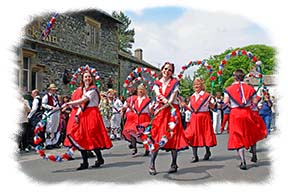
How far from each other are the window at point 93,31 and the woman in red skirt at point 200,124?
13.9 metres

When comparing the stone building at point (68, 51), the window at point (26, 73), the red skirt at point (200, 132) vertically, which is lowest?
the red skirt at point (200, 132)

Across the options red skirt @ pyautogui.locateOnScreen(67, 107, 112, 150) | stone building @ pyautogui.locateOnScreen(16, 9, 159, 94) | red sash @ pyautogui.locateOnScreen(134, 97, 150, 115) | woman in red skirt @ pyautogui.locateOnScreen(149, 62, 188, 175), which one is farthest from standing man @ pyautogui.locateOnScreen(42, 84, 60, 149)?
woman in red skirt @ pyautogui.locateOnScreen(149, 62, 188, 175)

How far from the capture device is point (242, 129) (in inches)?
280

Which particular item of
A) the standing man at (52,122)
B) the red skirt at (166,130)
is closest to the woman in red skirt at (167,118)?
the red skirt at (166,130)

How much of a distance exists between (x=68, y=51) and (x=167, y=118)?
13394mm

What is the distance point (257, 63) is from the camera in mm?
8656

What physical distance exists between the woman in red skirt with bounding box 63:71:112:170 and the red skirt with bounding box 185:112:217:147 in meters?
1.93

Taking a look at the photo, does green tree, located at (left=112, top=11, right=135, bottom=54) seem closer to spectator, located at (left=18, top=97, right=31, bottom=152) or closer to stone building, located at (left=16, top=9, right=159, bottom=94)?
stone building, located at (left=16, top=9, right=159, bottom=94)

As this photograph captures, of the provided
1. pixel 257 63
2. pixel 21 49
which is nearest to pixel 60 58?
pixel 21 49

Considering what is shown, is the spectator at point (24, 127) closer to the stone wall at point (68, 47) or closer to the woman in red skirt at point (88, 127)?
the woman in red skirt at point (88, 127)

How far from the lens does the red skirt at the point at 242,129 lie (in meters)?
7.07

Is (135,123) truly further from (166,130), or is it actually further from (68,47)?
(68,47)

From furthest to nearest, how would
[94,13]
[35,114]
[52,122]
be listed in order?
[94,13]
[52,122]
[35,114]

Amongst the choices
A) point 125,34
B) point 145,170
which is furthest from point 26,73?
point 125,34
